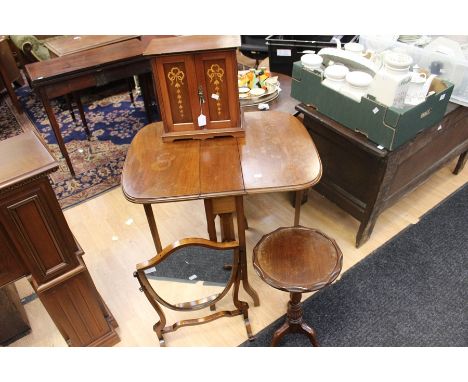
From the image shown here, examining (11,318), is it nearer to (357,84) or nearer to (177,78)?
(177,78)

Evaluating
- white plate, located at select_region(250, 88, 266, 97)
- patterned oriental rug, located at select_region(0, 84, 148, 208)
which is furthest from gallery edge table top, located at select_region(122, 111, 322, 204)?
patterned oriental rug, located at select_region(0, 84, 148, 208)

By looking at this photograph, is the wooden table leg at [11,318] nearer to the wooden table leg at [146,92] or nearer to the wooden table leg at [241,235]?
the wooden table leg at [241,235]

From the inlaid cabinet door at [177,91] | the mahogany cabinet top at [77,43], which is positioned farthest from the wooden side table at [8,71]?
the inlaid cabinet door at [177,91]

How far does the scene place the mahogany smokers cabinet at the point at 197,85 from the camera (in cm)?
163

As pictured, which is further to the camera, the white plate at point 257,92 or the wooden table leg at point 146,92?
the wooden table leg at point 146,92

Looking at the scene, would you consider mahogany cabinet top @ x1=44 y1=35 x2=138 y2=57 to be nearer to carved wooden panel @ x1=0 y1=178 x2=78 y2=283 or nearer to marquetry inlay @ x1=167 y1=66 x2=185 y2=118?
marquetry inlay @ x1=167 y1=66 x2=185 y2=118

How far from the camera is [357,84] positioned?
6.50ft

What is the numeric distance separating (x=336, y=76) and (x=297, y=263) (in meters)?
1.04

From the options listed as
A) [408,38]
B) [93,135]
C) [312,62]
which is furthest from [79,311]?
[408,38]

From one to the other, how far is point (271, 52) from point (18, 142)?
1.97 metres

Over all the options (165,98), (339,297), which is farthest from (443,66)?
(165,98)

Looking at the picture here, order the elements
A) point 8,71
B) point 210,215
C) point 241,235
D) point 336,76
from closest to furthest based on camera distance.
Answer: point 241,235 < point 210,215 < point 336,76 < point 8,71

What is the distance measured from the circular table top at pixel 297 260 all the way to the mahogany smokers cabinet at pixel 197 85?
0.55 metres

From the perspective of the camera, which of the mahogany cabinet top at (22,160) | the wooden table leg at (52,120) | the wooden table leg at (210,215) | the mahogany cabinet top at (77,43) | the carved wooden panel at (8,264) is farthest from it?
the mahogany cabinet top at (77,43)
